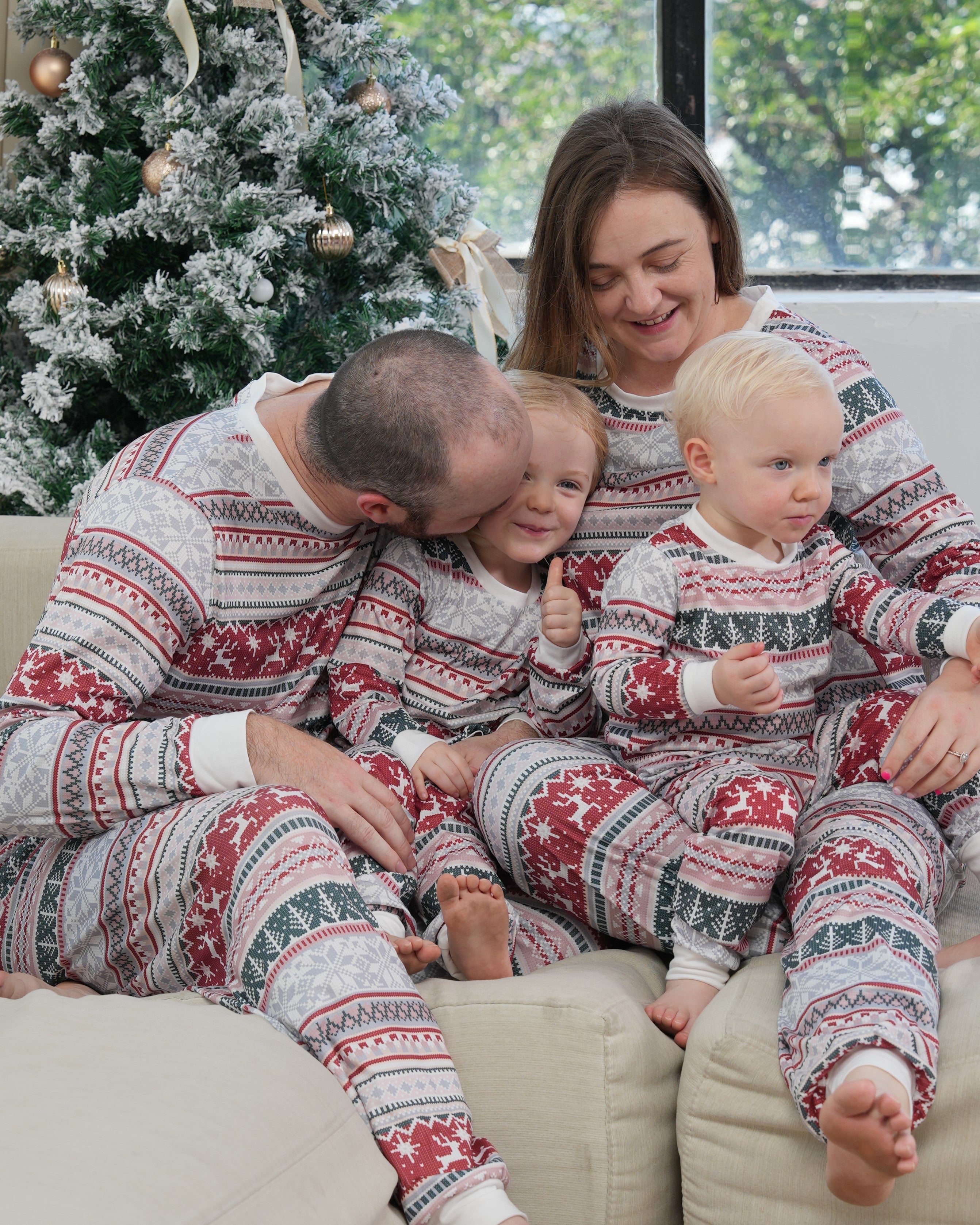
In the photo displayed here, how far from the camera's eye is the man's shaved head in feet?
4.11

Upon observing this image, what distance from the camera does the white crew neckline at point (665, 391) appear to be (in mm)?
1479

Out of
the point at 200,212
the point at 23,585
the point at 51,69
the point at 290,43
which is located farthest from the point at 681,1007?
the point at 51,69

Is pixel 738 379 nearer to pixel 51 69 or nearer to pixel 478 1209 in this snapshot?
pixel 478 1209

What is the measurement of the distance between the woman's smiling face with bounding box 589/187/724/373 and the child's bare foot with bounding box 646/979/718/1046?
0.76 meters

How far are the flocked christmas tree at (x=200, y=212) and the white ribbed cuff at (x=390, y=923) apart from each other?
1006 millimetres

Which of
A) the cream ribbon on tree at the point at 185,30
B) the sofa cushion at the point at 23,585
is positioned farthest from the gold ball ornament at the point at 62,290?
the sofa cushion at the point at 23,585

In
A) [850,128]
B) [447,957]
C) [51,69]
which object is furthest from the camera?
[850,128]

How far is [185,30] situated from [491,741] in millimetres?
1158

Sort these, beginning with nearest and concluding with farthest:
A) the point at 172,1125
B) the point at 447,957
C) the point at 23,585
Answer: the point at 172,1125
the point at 447,957
the point at 23,585

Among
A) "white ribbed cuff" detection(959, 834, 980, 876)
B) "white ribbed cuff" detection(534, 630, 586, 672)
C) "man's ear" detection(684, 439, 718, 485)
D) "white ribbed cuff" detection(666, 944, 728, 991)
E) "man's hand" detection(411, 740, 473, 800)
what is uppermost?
"man's ear" detection(684, 439, 718, 485)

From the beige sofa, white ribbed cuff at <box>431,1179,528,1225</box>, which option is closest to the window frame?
the beige sofa

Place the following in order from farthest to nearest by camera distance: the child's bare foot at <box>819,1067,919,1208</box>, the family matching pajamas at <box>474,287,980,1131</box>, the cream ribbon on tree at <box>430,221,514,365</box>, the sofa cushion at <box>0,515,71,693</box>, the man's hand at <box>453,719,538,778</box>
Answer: the cream ribbon on tree at <box>430,221,514,365</box>
the sofa cushion at <box>0,515,71,693</box>
the man's hand at <box>453,719,538,778</box>
the family matching pajamas at <box>474,287,980,1131</box>
the child's bare foot at <box>819,1067,919,1208</box>

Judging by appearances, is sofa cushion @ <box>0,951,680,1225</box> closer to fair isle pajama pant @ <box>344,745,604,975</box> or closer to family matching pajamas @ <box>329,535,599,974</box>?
fair isle pajama pant @ <box>344,745,604,975</box>

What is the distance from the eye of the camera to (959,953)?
111 cm
